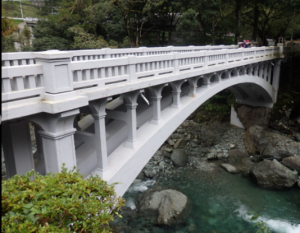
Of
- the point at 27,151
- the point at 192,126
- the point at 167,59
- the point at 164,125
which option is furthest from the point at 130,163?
the point at 192,126

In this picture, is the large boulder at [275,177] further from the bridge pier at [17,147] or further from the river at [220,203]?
the bridge pier at [17,147]

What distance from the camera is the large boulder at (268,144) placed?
17250mm

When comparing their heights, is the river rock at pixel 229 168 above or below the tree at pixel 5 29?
below

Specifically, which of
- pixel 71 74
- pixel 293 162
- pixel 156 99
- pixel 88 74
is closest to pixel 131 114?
pixel 156 99

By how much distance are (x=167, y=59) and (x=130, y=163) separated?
354cm

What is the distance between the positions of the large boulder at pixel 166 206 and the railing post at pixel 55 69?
849cm

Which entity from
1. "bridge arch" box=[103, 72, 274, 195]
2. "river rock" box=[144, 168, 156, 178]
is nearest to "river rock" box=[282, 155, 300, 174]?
"bridge arch" box=[103, 72, 274, 195]

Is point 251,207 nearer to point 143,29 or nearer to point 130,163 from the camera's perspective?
point 130,163

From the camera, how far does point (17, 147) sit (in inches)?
238

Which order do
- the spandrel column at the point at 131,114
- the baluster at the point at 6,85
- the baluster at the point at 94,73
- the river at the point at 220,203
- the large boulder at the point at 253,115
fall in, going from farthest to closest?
the large boulder at the point at 253,115
the river at the point at 220,203
the spandrel column at the point at 131,114
the baluster at the point at 94,73
the baluster at the point at 6,85

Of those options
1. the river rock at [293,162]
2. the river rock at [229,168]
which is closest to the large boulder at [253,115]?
the river rock at [293,162]

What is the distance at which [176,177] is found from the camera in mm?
16281

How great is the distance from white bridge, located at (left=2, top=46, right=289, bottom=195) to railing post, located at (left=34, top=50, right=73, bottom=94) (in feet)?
0.06

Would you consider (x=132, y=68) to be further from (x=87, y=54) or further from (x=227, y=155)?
(x=227, y=155)
